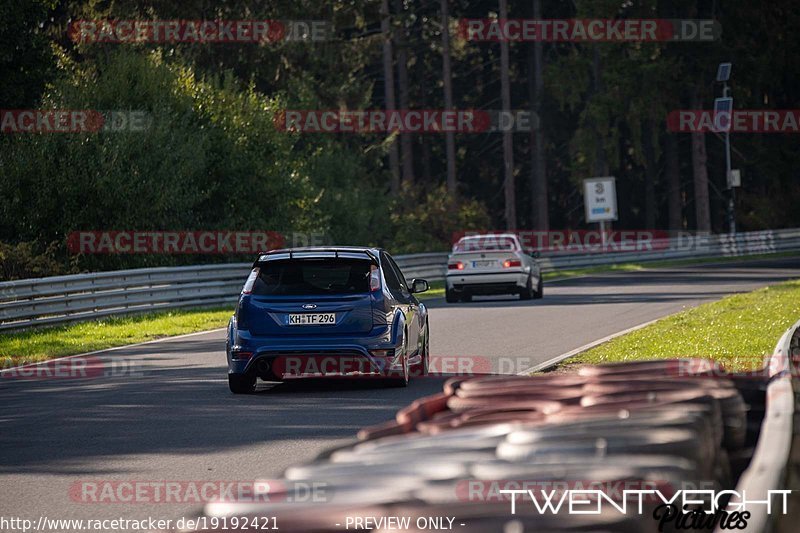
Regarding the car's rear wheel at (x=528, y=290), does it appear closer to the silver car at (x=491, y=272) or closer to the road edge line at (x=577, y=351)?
the silver car at (x=491, y=272)

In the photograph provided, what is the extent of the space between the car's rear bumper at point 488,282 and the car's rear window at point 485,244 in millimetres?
650

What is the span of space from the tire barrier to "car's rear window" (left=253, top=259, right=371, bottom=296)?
8020 millimetres

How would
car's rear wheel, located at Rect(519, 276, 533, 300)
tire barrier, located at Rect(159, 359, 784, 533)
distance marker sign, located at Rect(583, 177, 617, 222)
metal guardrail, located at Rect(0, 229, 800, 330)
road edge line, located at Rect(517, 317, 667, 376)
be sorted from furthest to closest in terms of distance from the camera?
distance marker sign, located at Rect(583, 177, 617, 222) < car's rear wheel, located at Rect(519, 276, 533, 300) < metal guardrail, located at Rect(0, 229, 800, 330) < road edge line, located at Rect(517, 317, 667, 376) < tire barrier, located at Rect(159, 359, 784, 533)

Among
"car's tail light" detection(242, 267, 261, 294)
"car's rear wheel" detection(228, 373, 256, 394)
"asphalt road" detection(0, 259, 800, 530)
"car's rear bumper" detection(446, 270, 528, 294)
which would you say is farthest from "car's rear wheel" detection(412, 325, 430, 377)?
"car's rear bumper" detection(446, 270, 528, 294)

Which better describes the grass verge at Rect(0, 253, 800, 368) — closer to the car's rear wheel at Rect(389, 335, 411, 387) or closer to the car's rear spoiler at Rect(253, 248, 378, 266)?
the car's rear wheel at Rect(389, 335, 411, 387)

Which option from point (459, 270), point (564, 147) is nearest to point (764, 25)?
point (564, 147)

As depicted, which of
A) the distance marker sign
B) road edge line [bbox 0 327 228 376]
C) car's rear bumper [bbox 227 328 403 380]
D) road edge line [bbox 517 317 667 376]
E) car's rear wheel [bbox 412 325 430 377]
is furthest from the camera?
the distance marker sign

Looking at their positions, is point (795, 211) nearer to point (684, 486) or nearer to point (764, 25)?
point (764, 25)

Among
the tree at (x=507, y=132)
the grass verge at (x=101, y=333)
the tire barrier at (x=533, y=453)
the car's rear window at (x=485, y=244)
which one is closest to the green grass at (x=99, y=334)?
the grass verge at (x=101, y=333)

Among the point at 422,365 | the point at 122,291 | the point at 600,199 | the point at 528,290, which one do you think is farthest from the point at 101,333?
the point at 600,199

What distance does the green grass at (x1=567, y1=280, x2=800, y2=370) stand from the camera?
17.0 metres

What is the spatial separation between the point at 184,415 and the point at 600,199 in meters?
46.1

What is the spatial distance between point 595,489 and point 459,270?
2962 cm

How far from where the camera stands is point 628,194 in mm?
87812
